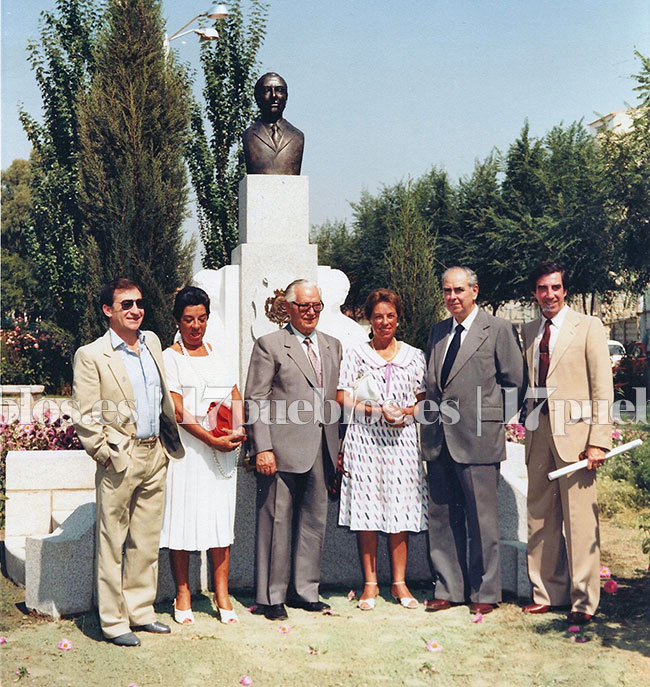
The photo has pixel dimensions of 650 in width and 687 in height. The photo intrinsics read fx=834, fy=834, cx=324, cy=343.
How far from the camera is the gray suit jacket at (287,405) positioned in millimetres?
4988

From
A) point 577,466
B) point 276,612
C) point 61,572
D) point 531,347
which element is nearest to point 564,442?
point 577,466

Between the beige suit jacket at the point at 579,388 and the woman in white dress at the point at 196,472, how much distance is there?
1.87 metres

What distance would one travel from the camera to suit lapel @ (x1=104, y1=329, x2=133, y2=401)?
4.57 m

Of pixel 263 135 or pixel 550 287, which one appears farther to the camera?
pixel 263 135

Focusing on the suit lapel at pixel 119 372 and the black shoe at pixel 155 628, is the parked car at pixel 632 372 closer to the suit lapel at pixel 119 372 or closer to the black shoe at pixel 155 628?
the black shoe at pixel 155 628

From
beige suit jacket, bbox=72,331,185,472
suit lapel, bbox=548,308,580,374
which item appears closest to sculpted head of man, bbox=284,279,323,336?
beige suit jacket, bbox=72,331,185,472

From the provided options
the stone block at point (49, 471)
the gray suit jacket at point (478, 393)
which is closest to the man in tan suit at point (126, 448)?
the gray suit jacket at point (478, 393)

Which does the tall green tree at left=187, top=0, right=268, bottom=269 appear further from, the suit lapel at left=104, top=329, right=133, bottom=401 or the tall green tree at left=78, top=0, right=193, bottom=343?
the suit lapel at left=104, top=329, right=133, bottom=401

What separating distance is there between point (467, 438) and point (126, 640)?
7.35ft

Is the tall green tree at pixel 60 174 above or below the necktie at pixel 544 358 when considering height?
above

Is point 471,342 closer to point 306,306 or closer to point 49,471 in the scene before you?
point 306,306

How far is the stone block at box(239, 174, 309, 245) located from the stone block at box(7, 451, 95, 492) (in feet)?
7.41

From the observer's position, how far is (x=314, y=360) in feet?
17.0

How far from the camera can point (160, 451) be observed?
475 cm
